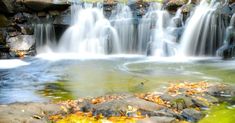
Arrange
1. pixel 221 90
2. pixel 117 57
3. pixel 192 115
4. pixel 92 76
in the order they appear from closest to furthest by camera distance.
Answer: pixel 192 115
pixel 221 90
pixel 92 76
pixel 117 57

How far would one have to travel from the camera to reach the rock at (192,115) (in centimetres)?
654

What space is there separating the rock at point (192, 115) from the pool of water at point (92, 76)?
8.20 ft

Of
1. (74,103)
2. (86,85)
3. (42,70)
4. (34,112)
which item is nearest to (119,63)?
(42,70)

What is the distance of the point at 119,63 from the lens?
1578cm

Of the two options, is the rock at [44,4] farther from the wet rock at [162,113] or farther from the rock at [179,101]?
the wet rock at [162,113]

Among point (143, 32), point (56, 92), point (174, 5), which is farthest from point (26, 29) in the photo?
point (56, 92)

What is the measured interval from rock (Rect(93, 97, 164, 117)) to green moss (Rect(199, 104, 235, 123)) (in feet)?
2.83

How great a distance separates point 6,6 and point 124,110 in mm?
14358

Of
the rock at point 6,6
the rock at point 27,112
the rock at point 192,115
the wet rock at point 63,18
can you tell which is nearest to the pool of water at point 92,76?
the rock at point 27,112

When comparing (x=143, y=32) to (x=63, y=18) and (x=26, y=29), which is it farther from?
(x=26, y=29)

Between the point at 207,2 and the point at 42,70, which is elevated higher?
the point at 207,2

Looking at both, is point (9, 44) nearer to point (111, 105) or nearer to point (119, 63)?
point (119, 63)

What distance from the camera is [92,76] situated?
12.2m

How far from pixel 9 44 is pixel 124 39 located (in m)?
5.85
